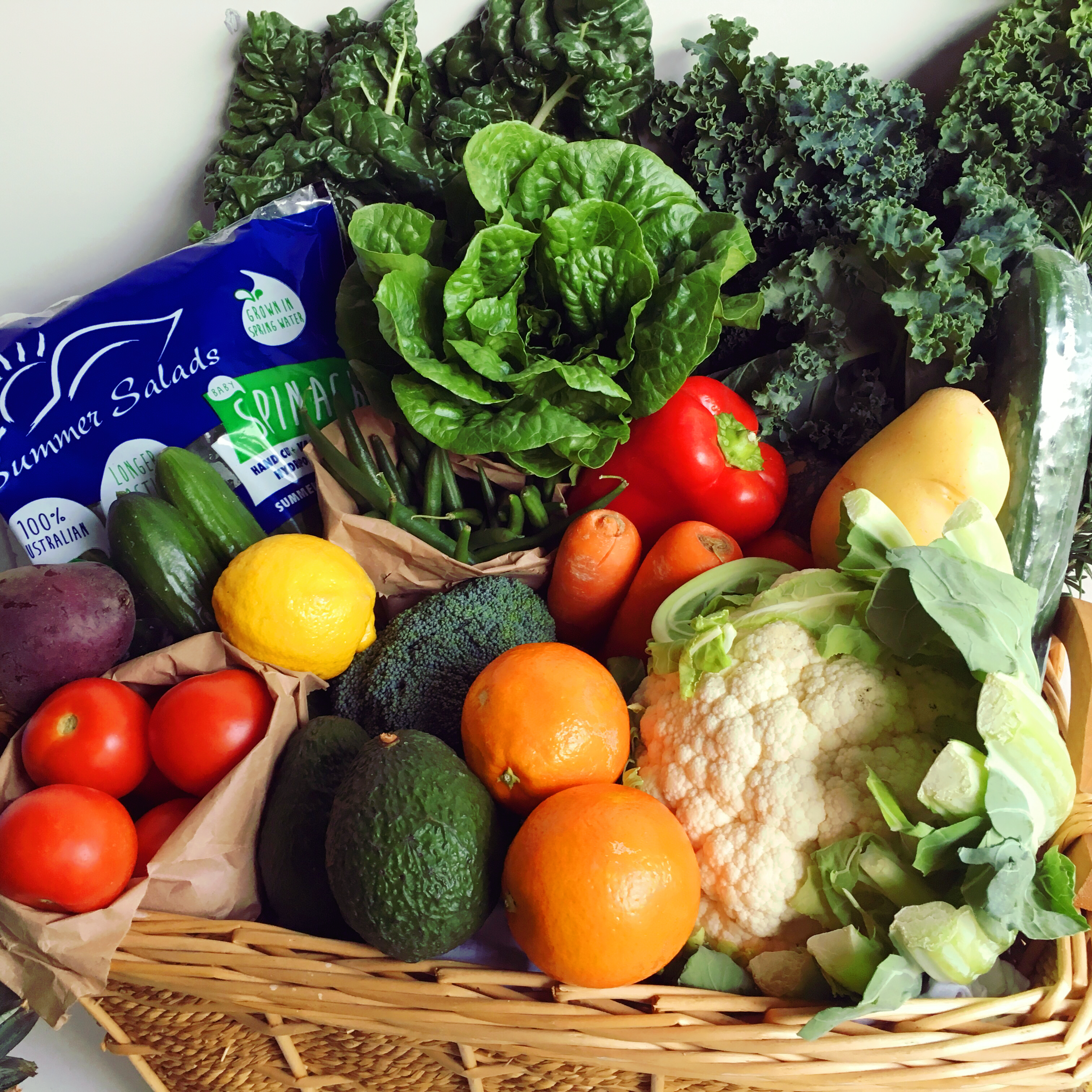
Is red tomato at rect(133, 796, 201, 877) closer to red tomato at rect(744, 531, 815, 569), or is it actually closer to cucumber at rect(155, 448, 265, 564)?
cucumber at rect(155, 448, 265, 564)

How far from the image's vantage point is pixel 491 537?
1126 millimetres

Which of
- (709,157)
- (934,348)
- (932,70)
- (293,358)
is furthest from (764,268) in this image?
(293,358)

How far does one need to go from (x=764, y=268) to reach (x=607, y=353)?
0.28m

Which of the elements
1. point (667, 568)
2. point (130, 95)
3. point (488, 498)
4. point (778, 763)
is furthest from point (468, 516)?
point (130, 95)

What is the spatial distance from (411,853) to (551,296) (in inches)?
28.2

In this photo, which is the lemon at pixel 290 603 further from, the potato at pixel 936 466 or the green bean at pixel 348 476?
the potato at pixel 936 466

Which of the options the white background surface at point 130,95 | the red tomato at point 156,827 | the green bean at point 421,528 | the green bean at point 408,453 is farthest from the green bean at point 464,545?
the white background surface at point 130,95

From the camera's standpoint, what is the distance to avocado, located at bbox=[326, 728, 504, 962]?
2.23 feet

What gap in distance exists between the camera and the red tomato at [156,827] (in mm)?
840

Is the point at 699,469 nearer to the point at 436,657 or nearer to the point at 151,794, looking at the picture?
the point at 436,657

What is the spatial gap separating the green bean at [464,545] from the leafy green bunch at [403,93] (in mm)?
467

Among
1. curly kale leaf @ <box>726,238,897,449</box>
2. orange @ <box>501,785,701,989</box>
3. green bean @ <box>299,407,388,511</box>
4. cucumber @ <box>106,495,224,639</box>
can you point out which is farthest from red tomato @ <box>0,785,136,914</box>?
curly kale leaf @ <box>726,238,897,449</box>

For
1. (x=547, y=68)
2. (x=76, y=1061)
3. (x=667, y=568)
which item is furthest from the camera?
(x=76, y=1061)

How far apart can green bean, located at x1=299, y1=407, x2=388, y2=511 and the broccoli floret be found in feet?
0.53
